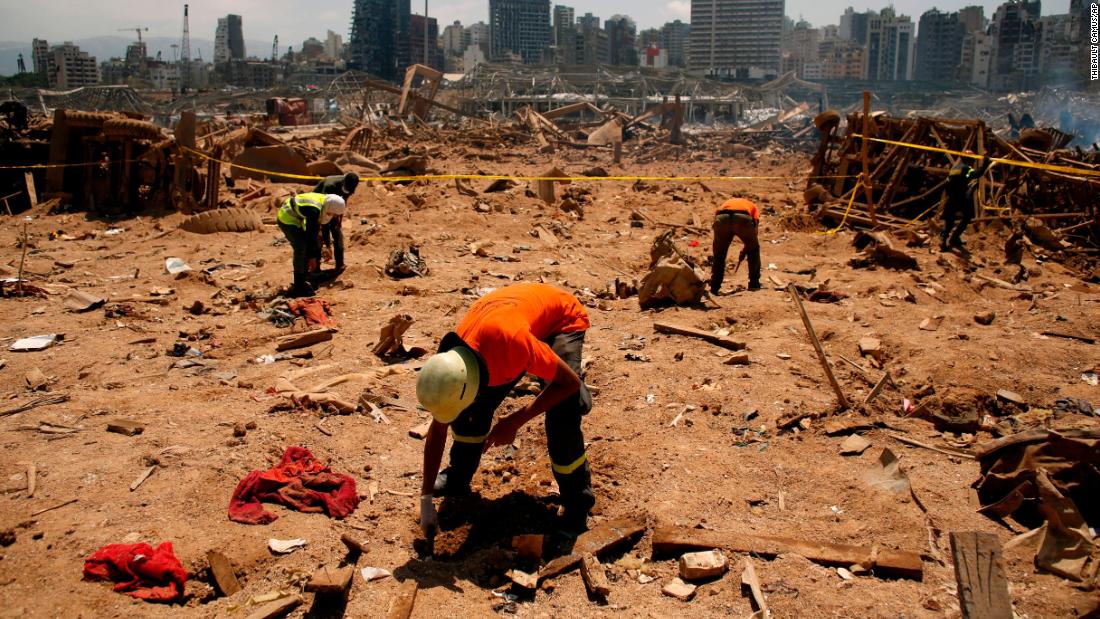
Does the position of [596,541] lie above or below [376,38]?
below

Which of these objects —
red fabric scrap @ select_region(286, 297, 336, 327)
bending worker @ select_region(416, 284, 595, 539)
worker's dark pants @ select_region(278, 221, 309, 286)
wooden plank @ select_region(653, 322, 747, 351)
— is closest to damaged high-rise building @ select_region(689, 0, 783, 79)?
worker's dark pants @ select_region(278, 221, 309, 286)

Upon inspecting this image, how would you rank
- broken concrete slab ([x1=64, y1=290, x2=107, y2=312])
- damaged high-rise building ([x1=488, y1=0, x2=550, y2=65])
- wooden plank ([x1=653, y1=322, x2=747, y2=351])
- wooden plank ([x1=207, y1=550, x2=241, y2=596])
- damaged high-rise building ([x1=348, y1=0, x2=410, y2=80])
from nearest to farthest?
wooden plank ([x1=207, y1=550, x2=241, y2=596]) → wooden plank ([x1=653, y1=322, x2=747, y2=351]) → broken concrete slab ([x1=64, y1=290, x2=107, y2=312]) → damaged high-rise building ([x1=348, y1=0, x2=410, y2=80]) → damaged high-rise building ([x1=488, y1=0, x2=550, y2=65])

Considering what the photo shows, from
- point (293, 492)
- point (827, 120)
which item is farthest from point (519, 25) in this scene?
point (293, 492)

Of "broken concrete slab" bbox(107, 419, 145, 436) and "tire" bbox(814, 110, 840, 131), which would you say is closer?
→ "broken concrete slab" bbox(107, 419, 145, 436)

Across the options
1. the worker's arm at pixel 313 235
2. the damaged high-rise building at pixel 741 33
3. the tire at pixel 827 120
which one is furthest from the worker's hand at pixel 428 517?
the damaged high-rise building at pixel 741 33

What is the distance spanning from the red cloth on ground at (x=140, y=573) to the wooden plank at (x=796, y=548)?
2.23m

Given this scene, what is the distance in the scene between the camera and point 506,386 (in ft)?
12.3

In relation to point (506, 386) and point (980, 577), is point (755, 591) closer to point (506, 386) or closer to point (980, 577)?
point (980, 577)

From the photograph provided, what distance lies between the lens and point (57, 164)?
12445mm

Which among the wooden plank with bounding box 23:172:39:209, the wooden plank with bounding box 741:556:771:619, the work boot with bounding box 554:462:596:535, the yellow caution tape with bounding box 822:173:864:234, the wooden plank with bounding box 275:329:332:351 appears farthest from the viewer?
the wooden plank with bounding box 23:172:39:209

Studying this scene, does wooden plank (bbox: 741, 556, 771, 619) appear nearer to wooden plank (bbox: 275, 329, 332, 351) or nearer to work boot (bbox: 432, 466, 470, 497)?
work boot (bbox: 432, 466, 470, 497)

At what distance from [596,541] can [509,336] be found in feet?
3.91

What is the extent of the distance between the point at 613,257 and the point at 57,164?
943 centimetres

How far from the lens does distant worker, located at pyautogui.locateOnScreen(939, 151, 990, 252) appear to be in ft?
32.6
